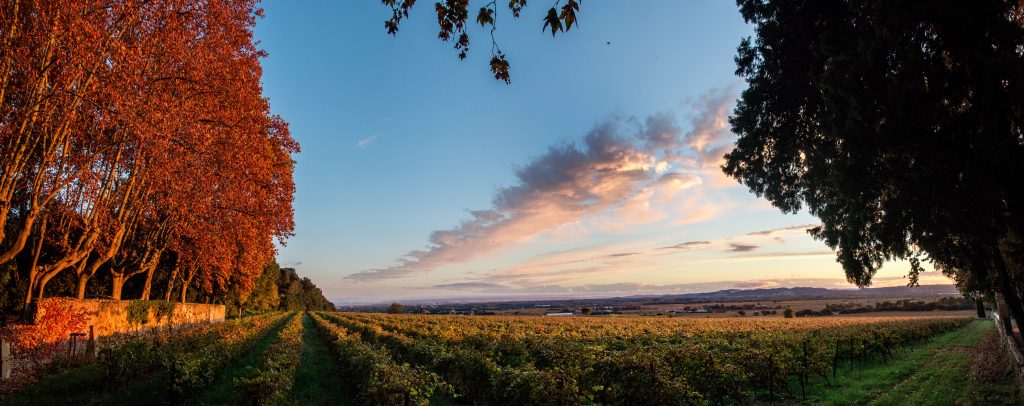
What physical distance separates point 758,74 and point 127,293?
53704mm

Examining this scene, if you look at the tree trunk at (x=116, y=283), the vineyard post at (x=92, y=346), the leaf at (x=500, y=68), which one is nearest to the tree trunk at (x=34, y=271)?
the vineyard post at (x=92, y=346)

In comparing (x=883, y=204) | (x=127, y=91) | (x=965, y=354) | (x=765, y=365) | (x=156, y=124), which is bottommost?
(x=965, y=354)

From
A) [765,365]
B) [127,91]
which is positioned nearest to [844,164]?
[765,365]

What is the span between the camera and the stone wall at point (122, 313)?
19508 mm

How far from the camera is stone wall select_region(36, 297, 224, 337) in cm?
1951

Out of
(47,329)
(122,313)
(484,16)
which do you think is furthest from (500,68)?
(122,313)

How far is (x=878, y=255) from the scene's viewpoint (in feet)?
44.8

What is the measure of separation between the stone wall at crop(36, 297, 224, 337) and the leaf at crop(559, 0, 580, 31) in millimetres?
21405

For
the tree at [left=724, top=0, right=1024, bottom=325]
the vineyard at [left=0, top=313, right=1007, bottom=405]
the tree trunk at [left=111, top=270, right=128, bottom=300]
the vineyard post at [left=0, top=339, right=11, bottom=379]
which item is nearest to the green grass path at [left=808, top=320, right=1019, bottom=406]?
the vineyard at [left=0, top=313, right=1007, bottom=405]

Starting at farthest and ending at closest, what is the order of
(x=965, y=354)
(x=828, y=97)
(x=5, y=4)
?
(x=965, y=354), (x=5, y=4), (x=828, y=97)

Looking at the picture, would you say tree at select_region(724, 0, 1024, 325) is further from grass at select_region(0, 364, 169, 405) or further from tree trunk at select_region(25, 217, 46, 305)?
tree trunk at select_region(25, 217, 46, 305)

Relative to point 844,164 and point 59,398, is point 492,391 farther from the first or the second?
point 59,398

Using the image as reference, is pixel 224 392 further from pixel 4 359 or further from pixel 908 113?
pixel 908 113

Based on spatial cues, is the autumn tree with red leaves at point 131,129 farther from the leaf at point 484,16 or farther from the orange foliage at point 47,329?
the leaf at point 484,16
